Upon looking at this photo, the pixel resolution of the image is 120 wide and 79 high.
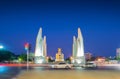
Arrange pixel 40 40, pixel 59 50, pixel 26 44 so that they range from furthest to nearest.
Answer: pixel 59 50 → pixel 40 40 → pixel 26 44

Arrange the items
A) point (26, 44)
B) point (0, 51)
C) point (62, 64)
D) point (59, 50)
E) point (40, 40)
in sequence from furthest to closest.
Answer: point (59, 50), point (40, 40), point (0, 51), point (62, 64), point (26, 44)

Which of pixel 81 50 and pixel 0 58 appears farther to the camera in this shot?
pixel 81 50

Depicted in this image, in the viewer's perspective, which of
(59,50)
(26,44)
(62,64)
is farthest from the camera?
(59,50)

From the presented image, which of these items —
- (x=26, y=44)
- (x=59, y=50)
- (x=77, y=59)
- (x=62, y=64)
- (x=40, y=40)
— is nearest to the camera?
(x=26, y=44)

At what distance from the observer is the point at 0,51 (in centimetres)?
15412

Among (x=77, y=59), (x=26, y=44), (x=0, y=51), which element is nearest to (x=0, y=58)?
(x=0, y=51)

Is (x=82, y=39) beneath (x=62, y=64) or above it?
above

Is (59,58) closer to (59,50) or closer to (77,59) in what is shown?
(59,50)

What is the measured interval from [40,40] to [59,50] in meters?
18.6

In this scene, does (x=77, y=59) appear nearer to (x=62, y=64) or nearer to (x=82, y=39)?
(x=82, y=39)

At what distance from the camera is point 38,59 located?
575 ft

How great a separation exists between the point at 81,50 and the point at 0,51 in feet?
129

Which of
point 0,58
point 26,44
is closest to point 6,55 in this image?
point 0,58

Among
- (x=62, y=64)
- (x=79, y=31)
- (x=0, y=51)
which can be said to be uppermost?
(x=79, y=31)
